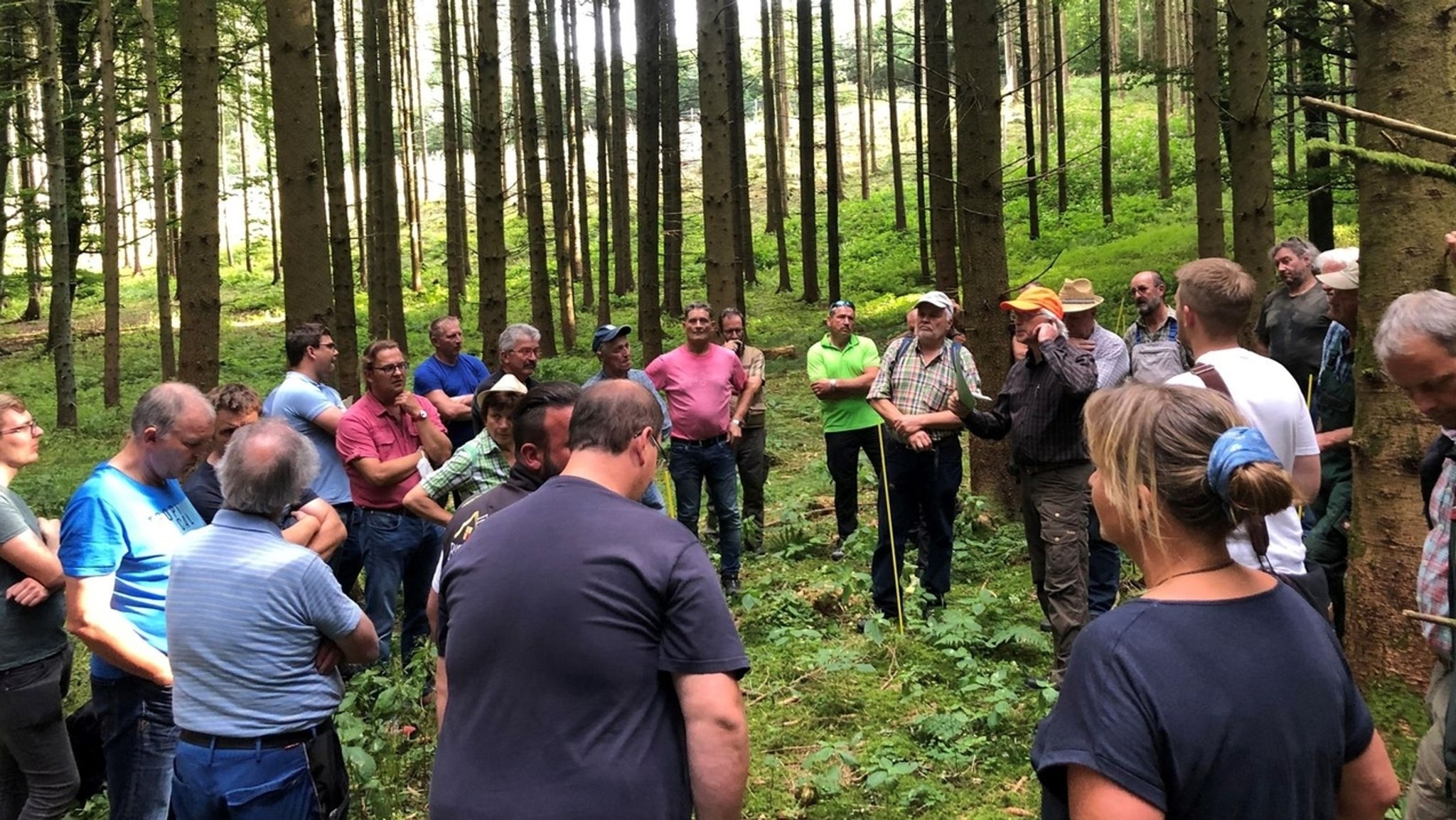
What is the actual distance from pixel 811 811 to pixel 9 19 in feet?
68.6

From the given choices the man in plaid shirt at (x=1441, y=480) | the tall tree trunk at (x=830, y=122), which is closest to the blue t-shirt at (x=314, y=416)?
the man in plaid shirt at (x=1441, y=480)

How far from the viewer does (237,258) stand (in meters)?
46.4

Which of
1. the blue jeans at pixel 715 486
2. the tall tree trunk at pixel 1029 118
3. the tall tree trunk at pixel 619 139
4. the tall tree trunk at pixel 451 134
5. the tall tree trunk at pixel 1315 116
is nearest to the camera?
the blue jeans at pixel 715 486

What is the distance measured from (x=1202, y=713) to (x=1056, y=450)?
12.8 feet

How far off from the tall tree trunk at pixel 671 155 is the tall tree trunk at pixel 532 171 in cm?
278

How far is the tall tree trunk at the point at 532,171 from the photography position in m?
14.7

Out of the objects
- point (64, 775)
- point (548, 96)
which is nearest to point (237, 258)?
point (548, 96)

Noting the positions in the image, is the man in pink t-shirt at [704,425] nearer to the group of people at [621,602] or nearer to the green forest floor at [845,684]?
the green forest floor at [845,684]

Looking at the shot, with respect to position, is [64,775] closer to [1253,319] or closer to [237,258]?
[1253,319]

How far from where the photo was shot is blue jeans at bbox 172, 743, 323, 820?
3156 mm

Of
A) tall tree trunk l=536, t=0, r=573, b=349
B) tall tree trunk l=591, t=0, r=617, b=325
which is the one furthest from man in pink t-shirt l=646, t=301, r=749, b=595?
tall tree trunk l=591, t=0, r=617, b=325

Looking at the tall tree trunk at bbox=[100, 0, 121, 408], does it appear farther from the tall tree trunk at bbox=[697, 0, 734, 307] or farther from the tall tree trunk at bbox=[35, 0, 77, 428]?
the tall tree trunk at bbox=[697, 0, 734, 307]

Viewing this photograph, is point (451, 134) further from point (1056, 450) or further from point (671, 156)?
point (1056, 450)

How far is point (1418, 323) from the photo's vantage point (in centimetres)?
270
